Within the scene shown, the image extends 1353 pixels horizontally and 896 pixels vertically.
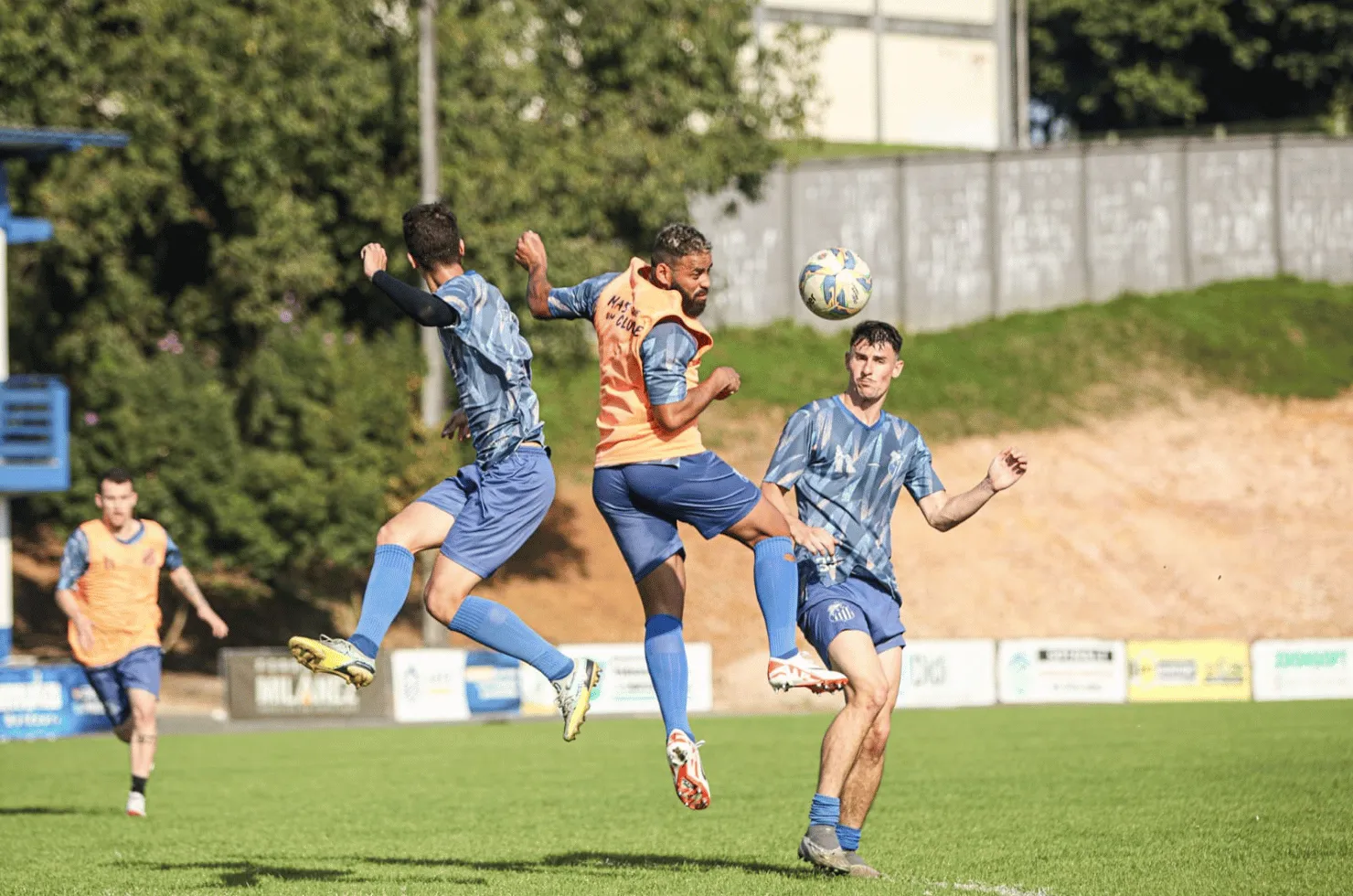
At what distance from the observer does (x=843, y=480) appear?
9.05 m

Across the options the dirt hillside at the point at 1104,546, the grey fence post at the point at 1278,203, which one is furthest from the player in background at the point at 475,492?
the grey fence post at the point at 1278,203

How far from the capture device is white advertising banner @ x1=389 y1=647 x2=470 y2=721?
24531mm

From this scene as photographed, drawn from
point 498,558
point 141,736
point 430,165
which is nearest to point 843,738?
point 498,558

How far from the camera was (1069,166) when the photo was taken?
4334cm

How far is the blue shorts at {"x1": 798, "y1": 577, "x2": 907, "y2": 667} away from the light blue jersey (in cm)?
162

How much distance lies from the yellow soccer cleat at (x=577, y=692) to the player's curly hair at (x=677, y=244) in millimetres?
2018

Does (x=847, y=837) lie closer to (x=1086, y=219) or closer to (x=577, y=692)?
(x=577, y=692)

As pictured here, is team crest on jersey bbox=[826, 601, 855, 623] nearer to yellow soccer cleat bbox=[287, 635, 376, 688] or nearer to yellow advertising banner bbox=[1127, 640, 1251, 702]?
yellow soccer cleat bbox=[287, 635, 376, 688]

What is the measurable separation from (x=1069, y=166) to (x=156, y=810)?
33.6 metres

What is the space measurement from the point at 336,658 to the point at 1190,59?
5152cm

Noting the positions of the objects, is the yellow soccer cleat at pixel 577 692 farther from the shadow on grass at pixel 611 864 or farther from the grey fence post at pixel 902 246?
the grey fence post at pixel 902 246

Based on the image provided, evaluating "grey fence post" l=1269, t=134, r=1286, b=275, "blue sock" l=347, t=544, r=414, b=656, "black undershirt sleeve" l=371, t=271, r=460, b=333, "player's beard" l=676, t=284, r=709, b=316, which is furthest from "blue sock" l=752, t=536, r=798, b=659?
"grey fence post" l=1269, t=134, r=1286, b=275

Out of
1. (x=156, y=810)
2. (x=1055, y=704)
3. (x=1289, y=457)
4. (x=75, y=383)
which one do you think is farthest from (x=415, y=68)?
(x=1289, y=457)

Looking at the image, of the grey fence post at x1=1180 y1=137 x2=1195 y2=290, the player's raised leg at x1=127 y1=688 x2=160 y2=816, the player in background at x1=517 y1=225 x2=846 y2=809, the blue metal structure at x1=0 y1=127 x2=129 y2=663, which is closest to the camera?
the player in background at x1=517 y1=225 x2=846 y2=809
